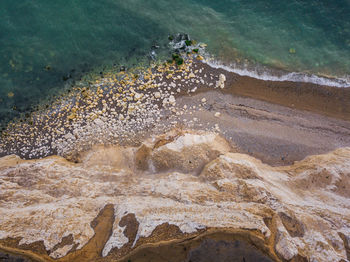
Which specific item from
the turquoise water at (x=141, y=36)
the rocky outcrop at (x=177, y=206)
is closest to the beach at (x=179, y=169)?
Result: the rocky outcrop at (x=177, y=206)

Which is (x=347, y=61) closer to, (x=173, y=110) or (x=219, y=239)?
(x=173, y=110)

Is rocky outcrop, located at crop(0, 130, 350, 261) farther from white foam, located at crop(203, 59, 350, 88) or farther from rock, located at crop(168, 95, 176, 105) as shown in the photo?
white foam, located at crop(203, 59, 350, 88)

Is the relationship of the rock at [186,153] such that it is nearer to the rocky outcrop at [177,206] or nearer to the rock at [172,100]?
the rocky outcrop at [177,206]

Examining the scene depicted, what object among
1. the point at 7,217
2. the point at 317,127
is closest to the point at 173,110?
the point at 317,127

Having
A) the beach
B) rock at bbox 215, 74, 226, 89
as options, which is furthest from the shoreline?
rock at bbox 215, 74, 226, 89

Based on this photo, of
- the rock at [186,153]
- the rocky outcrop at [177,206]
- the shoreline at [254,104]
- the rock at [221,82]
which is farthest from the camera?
the rock at [221,82]

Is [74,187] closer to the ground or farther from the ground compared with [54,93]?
closer to the ground
